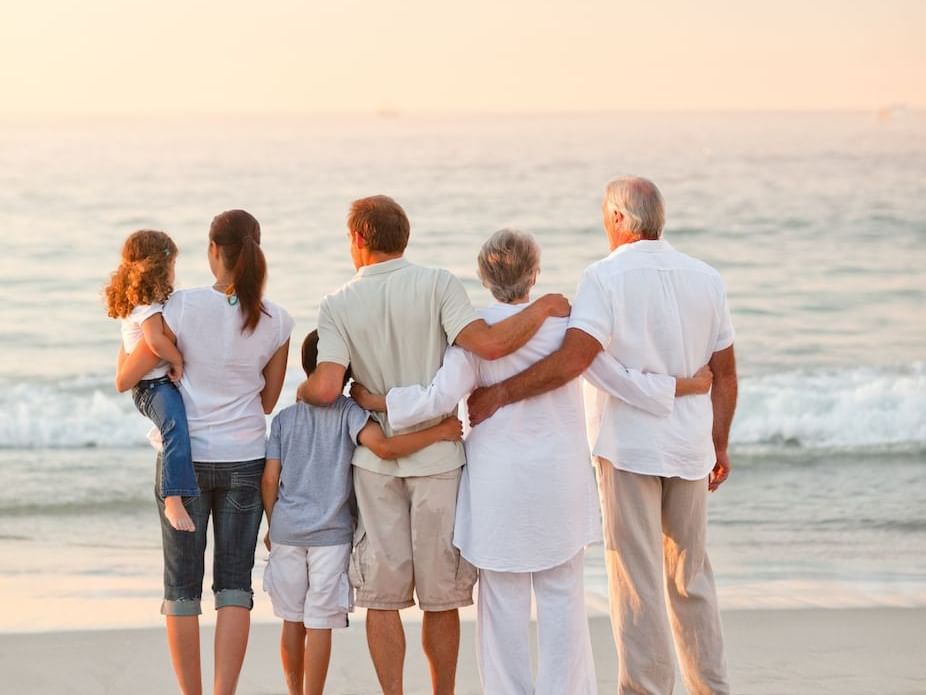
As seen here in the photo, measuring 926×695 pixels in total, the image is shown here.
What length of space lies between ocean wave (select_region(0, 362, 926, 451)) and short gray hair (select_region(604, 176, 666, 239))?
6.57 meters

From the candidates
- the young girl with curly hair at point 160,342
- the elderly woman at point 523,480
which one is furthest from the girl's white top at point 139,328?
the elderly woman at point 523,480

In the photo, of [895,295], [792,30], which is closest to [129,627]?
[895,295]

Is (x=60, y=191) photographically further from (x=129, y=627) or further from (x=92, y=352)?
(x=129, y=627)

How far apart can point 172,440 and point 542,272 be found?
16182 mm

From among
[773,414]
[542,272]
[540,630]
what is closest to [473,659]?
[540,630]

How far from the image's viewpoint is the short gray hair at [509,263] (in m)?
3.19

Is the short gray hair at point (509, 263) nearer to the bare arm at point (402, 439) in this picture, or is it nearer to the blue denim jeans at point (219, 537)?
the bare arm at point (402, 439)

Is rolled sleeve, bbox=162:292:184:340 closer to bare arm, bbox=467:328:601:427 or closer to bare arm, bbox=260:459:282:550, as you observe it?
bare arm, bbox=260:459:282:550

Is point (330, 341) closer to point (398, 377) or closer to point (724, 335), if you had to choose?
point (398, 377)

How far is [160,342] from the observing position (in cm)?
326

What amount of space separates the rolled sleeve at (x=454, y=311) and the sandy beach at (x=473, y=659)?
4.92 ft

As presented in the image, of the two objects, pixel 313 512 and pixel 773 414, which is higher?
pixel 313 512

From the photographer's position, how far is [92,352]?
14.1 m

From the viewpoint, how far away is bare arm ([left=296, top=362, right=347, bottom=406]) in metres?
3.20
